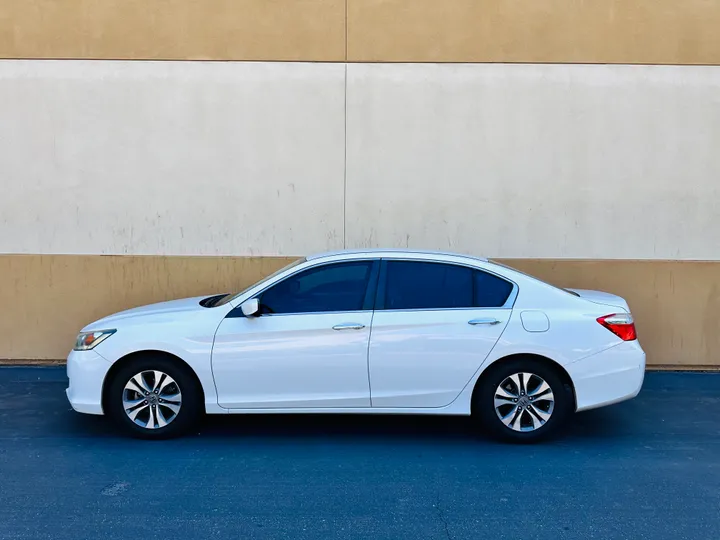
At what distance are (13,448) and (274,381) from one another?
7.21 feet

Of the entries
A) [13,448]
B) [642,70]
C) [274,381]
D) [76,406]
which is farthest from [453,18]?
[13,448]

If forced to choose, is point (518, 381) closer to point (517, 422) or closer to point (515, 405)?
point (515, 405)

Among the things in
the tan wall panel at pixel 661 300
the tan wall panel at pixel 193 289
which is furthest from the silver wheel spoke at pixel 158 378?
the tan wall panel at pixel 661 300

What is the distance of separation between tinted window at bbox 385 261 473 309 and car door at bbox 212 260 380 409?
0.28 metres

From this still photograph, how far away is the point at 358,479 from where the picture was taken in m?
5.41

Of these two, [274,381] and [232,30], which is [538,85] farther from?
[274,381]

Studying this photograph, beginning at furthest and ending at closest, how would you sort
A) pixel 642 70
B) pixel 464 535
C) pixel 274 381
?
pixel 642 70 → pixel 274 381 → pixel 464 535

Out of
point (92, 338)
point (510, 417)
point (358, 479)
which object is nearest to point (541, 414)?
point (510, 417)

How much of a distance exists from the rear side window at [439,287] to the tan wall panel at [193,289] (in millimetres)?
2774

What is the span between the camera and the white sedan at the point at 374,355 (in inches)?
237

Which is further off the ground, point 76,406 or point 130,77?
point 130,77

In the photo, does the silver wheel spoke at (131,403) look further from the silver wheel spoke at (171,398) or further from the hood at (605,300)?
the hood at (605,300)

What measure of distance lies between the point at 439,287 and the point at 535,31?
13.7ft

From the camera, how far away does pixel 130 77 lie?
8.93 meters
